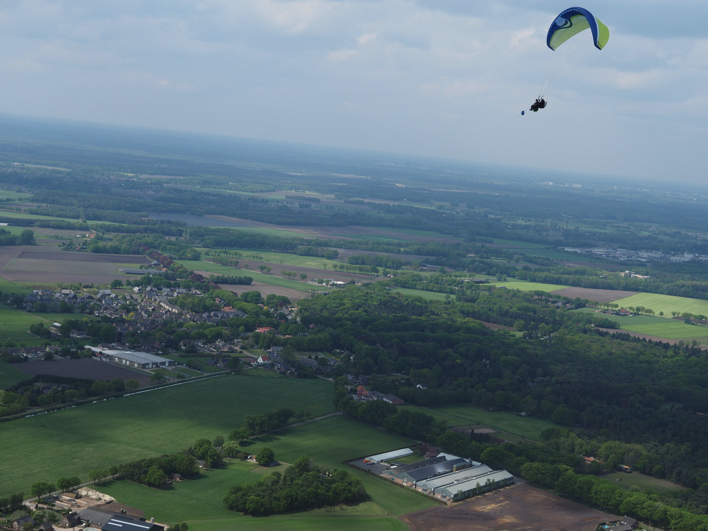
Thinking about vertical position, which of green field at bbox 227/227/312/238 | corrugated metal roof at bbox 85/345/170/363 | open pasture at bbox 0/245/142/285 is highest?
green field at bbox 227/227/312/238

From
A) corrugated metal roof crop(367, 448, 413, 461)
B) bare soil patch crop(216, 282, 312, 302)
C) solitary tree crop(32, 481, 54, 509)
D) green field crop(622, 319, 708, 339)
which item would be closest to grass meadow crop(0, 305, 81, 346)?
bare soil patch crop(216, 282, 312, 302)

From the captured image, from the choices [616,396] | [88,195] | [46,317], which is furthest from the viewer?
[88,195]

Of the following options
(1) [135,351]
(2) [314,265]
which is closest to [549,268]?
(2) [314,265]

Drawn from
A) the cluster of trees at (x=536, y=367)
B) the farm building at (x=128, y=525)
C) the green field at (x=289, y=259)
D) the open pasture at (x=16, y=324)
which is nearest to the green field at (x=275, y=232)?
the green field at (x=289, y=259)

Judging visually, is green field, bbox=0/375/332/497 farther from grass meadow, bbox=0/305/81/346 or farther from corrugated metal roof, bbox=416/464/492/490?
grass meadow, bbox=0/305/81/346

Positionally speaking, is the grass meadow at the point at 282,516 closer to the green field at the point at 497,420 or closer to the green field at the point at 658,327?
the green field at the point at 497,420

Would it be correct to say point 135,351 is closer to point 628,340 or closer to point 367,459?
point 367,459
